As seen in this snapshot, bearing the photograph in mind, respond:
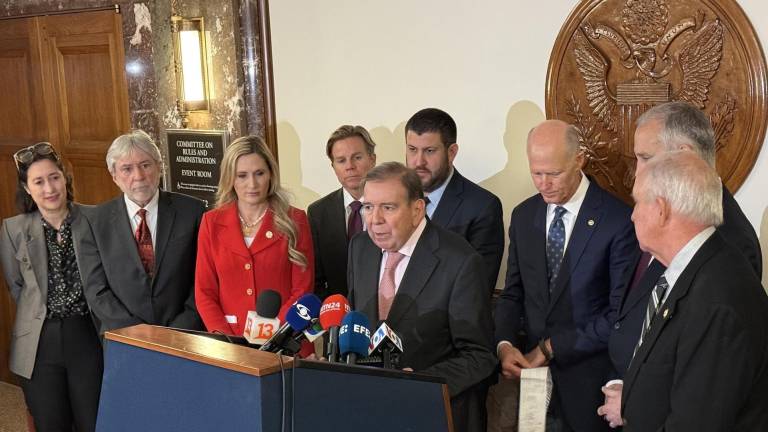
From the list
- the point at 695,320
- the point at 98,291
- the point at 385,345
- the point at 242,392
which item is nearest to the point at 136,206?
the point at 98,291

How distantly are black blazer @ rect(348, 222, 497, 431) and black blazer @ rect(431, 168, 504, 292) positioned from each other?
89 cm

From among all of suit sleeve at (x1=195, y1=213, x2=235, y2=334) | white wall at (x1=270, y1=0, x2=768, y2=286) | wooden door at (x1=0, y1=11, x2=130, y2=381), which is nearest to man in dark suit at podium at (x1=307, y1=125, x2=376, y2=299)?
suit sleeve at (x1=195, y1=213, x2=235, y2=334)

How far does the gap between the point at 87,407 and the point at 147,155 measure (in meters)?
1.25

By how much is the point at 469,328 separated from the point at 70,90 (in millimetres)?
4342

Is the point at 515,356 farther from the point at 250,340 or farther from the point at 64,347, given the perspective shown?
the point at 64,347

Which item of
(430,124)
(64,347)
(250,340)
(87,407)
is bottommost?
(87,407)

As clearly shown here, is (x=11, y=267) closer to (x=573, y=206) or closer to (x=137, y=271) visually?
(x=137, y=271)

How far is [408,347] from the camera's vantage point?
301 cm

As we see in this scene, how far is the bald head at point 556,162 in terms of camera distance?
11.6 feet

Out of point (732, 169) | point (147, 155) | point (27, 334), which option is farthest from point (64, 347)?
point (732, 169)

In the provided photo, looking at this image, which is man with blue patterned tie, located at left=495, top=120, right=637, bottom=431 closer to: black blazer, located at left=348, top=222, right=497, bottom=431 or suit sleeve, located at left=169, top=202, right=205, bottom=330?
black blazer, located at left=348, top=222, right=497, bottom=431

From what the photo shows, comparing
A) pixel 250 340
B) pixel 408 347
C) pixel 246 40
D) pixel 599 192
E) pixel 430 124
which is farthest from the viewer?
pixel 246 40

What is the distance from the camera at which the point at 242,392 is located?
1915 mm

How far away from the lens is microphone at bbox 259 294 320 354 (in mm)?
2309
